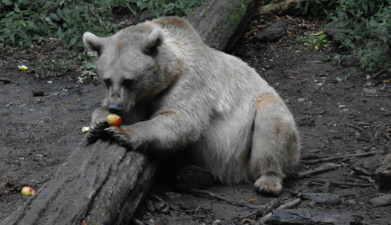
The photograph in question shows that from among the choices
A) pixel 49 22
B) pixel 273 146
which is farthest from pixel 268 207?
pixel 49 22

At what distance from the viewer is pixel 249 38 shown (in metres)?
10.8

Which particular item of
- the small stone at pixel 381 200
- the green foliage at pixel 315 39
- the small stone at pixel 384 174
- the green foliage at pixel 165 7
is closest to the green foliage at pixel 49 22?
the green foliage at pixel 165 7

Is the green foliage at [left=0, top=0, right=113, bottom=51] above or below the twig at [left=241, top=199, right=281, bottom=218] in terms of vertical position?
below

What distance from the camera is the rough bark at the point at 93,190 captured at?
418cm

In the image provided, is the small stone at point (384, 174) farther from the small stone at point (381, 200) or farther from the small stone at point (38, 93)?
the small stone at point (38, 93)

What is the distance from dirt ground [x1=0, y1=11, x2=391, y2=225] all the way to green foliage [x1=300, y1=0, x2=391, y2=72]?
280mm

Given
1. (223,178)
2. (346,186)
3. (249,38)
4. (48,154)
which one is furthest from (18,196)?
(249,38)

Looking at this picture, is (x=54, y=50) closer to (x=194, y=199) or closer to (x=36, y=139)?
(x=36, y=139)

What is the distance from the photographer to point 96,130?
5344mm

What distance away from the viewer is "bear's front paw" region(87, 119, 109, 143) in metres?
5.34

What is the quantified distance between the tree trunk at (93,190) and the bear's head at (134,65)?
1.78 feet

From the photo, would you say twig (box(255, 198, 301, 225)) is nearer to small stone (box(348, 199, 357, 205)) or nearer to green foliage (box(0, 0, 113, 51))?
small stone (box(348, 199, 357, 205))

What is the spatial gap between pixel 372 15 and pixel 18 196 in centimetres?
756

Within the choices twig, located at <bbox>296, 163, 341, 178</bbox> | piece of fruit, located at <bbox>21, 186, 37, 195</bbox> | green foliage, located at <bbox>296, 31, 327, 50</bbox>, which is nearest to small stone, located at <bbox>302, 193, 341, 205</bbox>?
twig, located at <bbox>296, 163, 341, 178</bbox>
